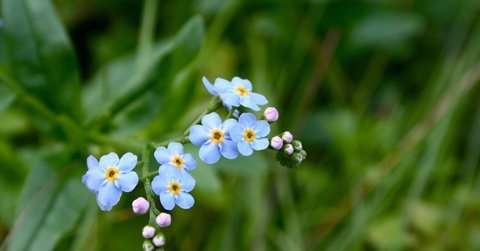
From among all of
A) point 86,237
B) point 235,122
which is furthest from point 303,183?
point 235,122

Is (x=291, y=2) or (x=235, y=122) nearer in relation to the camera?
(x=235, y=122)

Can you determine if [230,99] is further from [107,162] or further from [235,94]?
[107,162]

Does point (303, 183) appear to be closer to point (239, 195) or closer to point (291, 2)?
point (239, 195)

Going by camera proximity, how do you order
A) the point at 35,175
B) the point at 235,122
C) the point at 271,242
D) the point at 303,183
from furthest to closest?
the point at 303,183 < the point at 271,242 < the point at 35,175 < the point at 235,122

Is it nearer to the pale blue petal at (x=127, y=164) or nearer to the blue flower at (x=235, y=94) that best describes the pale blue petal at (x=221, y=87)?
the blue flower at (x=235, y=94)

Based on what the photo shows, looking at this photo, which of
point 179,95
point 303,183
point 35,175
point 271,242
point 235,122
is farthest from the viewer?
point 303,183

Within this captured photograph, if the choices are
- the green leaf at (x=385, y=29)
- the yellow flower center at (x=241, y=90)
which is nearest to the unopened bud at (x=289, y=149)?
the yellow flower center at (x=241, y=90)

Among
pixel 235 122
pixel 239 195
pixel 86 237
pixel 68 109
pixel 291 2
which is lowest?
pixel 86 237
